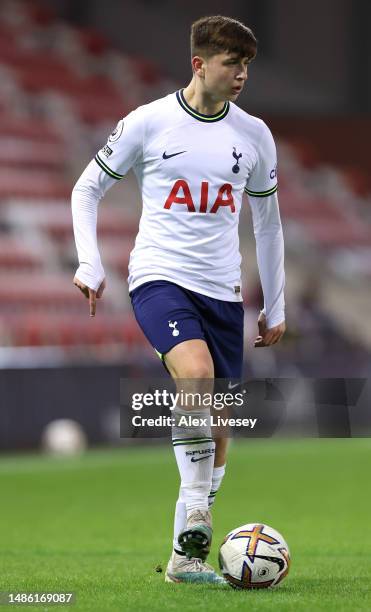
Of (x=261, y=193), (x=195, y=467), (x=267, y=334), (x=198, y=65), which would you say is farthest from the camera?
(x=267, y=334)

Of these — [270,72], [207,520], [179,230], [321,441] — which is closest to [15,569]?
[207,520]

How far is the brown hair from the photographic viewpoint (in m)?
5.75

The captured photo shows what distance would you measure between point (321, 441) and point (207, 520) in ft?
39.9

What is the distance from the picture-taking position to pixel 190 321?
5777 mm

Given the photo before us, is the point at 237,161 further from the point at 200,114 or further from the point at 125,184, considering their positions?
the point at 125,184

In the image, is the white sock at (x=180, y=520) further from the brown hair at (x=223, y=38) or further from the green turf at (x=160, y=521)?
the brown hair at (x=223, y=38)

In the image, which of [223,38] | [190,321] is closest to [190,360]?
[190,321]

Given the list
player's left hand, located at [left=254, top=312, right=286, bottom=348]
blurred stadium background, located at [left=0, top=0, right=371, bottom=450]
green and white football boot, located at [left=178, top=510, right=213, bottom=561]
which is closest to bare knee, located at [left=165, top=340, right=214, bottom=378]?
green and white football boot, located at [left=178, top=510, right=213, bottom=561]

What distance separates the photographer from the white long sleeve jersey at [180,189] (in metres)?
5.90

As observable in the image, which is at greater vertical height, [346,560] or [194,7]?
[194,7]

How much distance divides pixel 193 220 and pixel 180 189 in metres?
0.14

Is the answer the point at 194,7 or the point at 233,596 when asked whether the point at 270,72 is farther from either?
the point at 233,596

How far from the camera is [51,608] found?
497cm

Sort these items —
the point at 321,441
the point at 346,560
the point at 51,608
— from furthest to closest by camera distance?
1. the point at 321,441
2. the point at 346,560
3. the point at 51,608
